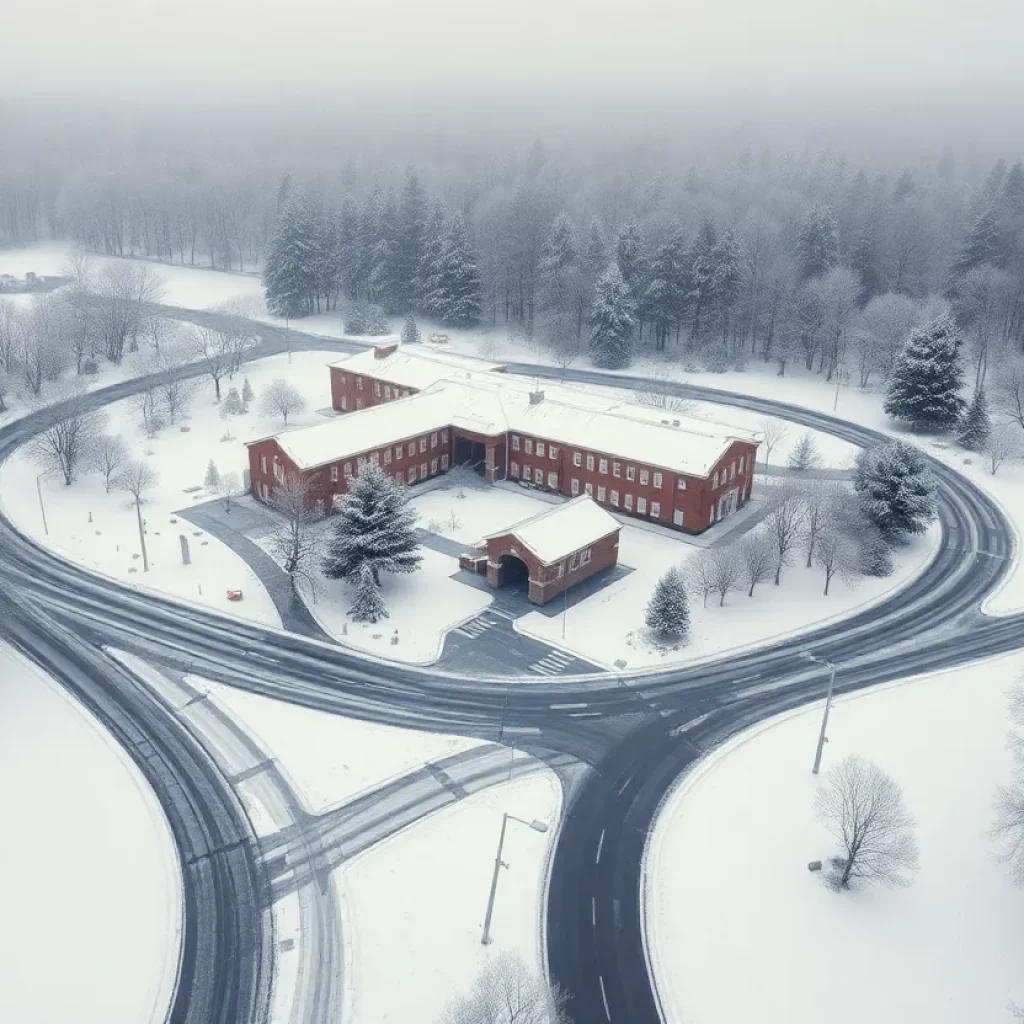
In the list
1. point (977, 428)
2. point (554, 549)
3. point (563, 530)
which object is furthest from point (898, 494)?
point (977, 428)

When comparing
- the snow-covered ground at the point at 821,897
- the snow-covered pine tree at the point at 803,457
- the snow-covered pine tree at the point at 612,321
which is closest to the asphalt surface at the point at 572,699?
the snow-covered ground at the point at 821,897

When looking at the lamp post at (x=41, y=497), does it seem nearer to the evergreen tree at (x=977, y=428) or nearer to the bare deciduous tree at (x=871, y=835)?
the bare deciduous tree at (x=871, y=835)

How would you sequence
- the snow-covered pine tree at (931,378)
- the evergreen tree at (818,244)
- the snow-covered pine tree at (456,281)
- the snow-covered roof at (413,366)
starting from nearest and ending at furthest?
the snow-covered roof at (413,366) < the snow-covered pine tree at (931,378) < the evergreen tree at (818,244) < the snow-covered pine tree at (456,281)

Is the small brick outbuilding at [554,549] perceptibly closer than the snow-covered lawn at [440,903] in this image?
No

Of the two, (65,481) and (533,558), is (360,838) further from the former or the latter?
(65,481)

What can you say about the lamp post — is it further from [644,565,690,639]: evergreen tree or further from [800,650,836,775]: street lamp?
[800,650,836,775]: street lamp

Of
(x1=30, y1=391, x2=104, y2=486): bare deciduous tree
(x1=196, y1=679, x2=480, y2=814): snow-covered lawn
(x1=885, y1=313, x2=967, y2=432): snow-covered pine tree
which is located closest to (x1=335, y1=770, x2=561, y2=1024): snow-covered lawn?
(x1=196, y1=679, x2=480, y2=814): snow-covered lawn

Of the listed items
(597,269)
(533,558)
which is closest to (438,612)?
(533,558)
